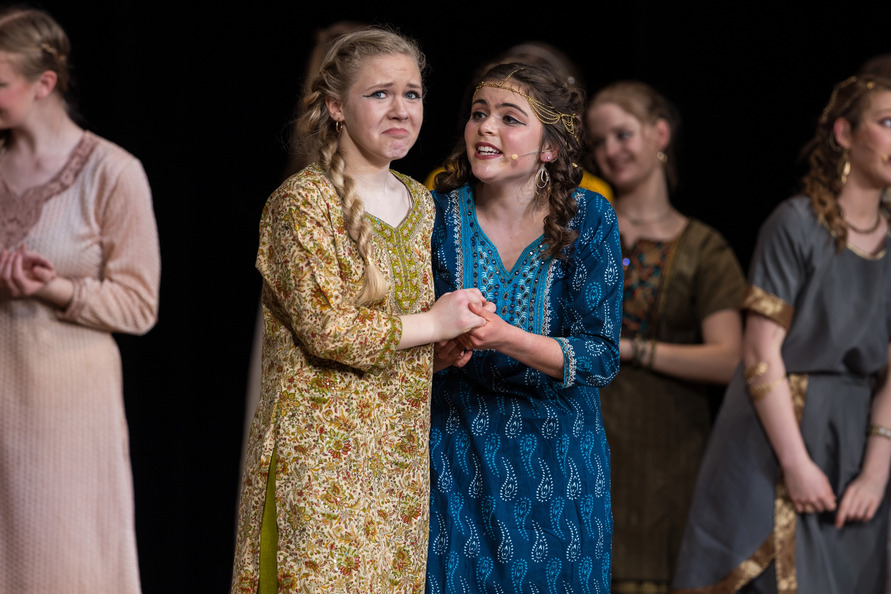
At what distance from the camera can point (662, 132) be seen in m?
4.09

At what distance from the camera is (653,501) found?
3.88m

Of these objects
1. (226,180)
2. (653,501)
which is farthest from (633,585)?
(226,180)

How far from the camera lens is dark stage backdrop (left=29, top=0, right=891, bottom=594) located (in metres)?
3.94

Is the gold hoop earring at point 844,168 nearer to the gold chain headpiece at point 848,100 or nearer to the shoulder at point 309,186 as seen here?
the gold chain headpiece at point 848,100

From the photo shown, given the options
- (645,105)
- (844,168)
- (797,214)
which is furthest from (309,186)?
(645,105)

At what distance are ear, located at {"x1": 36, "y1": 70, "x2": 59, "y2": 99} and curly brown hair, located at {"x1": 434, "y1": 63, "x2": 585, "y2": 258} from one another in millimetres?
927

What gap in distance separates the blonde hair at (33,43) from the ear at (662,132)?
7.32 feet

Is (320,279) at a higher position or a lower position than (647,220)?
lower

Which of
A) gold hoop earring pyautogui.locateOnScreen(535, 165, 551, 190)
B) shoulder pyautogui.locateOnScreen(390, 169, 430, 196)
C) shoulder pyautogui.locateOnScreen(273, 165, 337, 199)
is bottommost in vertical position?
shoulder pyautogui.locateOnScreen(273, 165, 337, 199)

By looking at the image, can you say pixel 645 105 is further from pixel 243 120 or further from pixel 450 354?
pixel 450 354

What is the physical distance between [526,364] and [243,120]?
6.58ft

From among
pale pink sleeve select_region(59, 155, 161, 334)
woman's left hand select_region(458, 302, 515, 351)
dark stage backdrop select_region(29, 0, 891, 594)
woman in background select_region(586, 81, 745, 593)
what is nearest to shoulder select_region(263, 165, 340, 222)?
pale pink sleeve select_region(59, 155, 161, 334)

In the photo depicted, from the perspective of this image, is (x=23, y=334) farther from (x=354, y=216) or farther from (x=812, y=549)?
(x=812, y=549)

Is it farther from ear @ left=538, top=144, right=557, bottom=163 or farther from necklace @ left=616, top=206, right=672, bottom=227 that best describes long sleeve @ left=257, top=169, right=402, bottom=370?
necklace @ left=616, top=206, right=672, bottom=227
